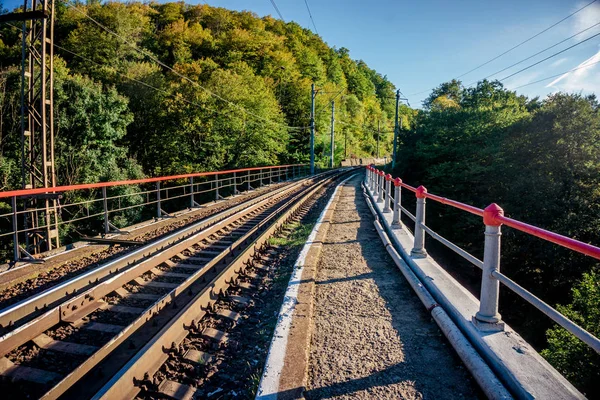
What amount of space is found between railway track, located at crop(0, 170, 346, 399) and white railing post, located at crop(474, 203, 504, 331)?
2.36m

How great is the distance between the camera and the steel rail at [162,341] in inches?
95.7

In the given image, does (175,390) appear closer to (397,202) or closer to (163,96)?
(397,202)

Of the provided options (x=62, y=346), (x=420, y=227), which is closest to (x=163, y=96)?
(x=420, y=227)

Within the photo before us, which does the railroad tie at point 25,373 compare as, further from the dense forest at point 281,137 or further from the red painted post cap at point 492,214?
the dense forest at point 281,137

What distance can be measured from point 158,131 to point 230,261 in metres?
35.4

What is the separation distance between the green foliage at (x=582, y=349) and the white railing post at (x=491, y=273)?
4964 millimetres

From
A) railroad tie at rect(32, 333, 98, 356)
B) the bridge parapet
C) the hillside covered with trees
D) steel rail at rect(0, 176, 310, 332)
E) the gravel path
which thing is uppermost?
the hillside covered with trees

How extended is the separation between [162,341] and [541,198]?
744 inches

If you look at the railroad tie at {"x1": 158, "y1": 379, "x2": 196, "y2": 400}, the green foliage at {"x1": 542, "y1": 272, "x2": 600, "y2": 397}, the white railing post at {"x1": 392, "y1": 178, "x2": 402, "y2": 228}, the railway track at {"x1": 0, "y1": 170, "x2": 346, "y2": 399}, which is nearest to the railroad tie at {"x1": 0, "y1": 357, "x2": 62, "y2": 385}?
the railway track at {"x1": 0, "y1": 170, "x2": 346, "y2": 399}

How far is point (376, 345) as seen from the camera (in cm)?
309

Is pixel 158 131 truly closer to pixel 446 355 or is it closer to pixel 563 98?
pixel 563 98

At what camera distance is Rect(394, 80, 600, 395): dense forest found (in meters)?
11.4

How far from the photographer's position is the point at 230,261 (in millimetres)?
5586

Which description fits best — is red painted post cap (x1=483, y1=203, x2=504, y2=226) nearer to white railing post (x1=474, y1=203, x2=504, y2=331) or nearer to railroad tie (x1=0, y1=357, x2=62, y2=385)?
white railing post (x1=474, y1=203, x2=504, y2=331)
